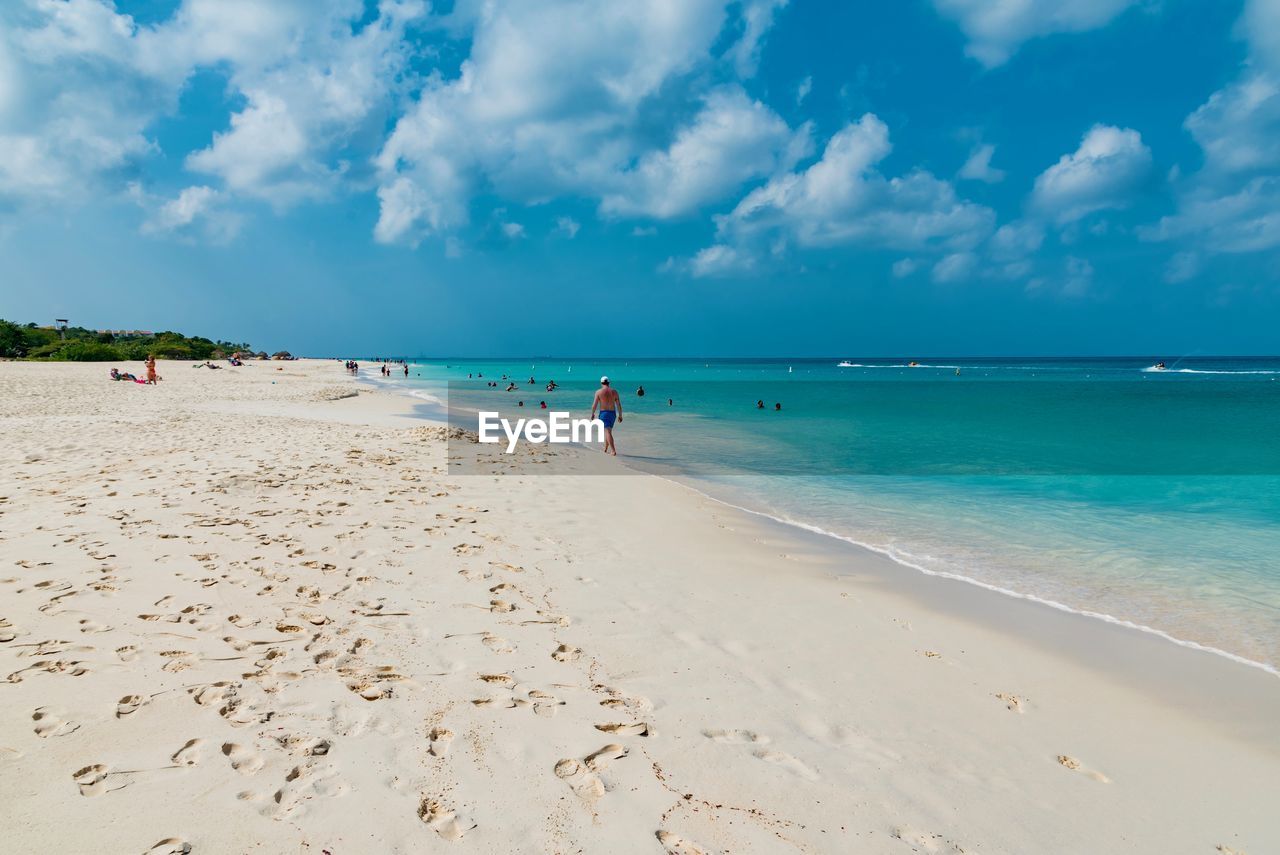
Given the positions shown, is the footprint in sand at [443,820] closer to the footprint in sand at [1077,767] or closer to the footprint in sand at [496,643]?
the footprint in sand at [496,643]

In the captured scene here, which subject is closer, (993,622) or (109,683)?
(109,683)

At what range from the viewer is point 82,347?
61.2 meters

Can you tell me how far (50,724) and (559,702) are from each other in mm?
2889

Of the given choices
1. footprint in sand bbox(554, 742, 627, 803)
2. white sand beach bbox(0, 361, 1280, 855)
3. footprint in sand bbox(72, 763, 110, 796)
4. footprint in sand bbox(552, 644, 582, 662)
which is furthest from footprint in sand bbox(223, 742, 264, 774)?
footprint in sand bbox(552, 644, 582, 662)

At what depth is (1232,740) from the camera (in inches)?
179

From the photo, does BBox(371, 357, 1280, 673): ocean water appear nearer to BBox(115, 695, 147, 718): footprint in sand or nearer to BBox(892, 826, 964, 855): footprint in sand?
BBox(892, 826, 964, 855): footprint in sand

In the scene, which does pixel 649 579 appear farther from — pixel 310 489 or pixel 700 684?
pixel 310 489

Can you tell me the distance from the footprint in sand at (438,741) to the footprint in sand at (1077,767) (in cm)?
391

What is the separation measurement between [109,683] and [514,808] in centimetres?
291

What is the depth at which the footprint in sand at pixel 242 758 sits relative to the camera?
328 cm

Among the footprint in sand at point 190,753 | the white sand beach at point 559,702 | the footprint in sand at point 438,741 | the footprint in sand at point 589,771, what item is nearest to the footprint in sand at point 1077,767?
the white sand beach at point 559,702

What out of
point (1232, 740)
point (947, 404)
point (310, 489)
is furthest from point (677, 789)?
point (947, 404)

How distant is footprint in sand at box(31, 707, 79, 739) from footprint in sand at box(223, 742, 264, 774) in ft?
2.93

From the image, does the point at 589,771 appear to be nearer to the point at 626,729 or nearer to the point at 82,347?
the point at 626,729
